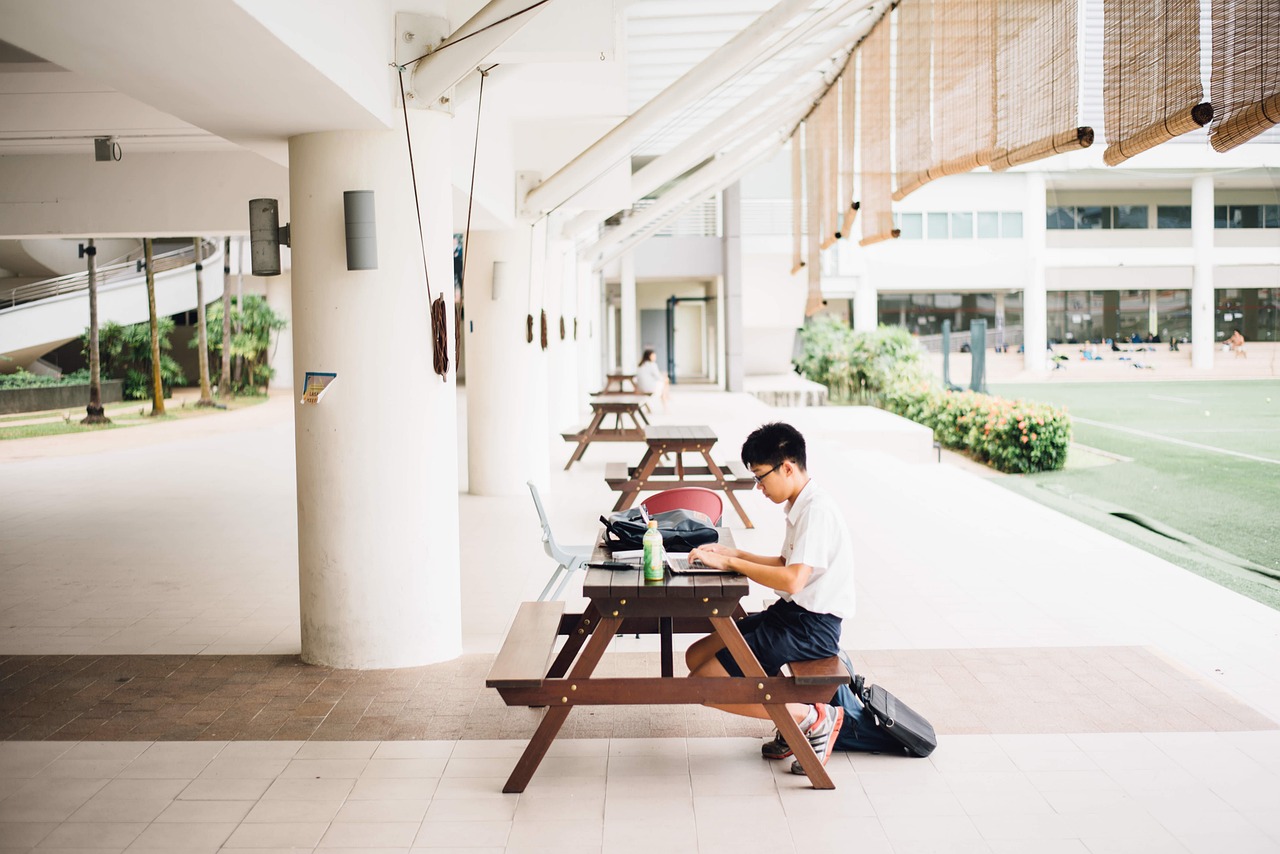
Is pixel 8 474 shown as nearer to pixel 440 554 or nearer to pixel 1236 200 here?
pixel 440 554

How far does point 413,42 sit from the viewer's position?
4.95 meters

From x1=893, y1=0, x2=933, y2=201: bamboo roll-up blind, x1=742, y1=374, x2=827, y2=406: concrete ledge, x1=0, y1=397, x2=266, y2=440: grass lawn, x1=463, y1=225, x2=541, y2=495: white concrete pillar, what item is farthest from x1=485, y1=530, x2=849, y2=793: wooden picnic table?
x1=742, y1=374, x2=827, y2=406: concrete ledge

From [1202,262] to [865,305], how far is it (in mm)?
17136

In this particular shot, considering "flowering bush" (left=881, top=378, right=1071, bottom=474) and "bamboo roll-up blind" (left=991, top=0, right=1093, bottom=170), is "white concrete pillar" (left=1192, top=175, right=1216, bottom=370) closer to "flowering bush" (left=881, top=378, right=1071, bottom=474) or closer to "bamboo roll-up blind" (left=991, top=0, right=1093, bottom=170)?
"flowering bush" (left=881, top=378, right=1071, bottom=474)

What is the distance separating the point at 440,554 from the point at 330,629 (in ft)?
1.95

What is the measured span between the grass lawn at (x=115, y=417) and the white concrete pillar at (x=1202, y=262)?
685 inches

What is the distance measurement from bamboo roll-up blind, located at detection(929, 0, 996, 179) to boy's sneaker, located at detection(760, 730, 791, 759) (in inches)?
156

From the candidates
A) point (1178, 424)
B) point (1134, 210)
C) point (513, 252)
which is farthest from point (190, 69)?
point (1134, 210)

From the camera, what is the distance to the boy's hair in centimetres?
371

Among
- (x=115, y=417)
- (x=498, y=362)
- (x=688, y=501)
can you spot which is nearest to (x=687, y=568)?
(x=688, y=501)

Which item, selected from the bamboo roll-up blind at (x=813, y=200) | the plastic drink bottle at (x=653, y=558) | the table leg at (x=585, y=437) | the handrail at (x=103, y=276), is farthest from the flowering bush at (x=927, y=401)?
the handrail at (x=103, y=276)

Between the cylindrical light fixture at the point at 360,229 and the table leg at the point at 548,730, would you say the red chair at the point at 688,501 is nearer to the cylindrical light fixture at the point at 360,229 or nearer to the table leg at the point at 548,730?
the cylindrical light fixture at the point at 360,229

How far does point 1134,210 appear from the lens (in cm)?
2059

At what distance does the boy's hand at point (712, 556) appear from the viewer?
3814 mm
